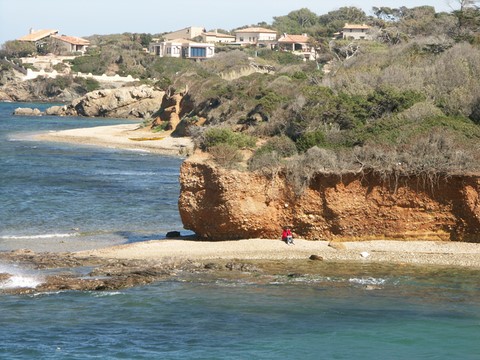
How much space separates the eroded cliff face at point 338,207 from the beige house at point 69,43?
142763mm

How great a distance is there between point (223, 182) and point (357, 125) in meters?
5.49

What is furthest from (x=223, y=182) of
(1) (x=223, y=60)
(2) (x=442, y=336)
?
(1) (x=223, y=60)

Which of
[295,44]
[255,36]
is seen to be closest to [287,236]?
[295,44]

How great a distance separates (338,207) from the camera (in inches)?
1014

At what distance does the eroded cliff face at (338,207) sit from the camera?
2548 centimetres

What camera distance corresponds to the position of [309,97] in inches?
1271

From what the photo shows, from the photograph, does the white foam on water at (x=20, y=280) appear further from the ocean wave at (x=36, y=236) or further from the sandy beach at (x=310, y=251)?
the ocean wave at (x=36, y=236)

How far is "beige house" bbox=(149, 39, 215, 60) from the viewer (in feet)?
498

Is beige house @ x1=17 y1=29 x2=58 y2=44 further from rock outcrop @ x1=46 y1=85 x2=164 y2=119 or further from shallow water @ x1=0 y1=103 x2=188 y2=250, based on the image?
shallow water @ x1=0 y1=103 x2=188 y2=250

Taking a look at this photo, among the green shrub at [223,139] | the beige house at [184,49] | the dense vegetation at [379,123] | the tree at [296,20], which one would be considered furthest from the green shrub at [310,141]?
the tree at [296,20]

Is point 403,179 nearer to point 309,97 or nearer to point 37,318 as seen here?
point 309,97

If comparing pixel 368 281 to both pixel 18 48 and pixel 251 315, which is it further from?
pixel 18 48

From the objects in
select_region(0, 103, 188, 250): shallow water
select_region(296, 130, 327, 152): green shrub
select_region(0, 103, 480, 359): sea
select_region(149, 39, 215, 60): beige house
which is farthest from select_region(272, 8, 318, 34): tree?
select_region(0, 103, 480, 359): sea

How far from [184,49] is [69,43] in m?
25.6
